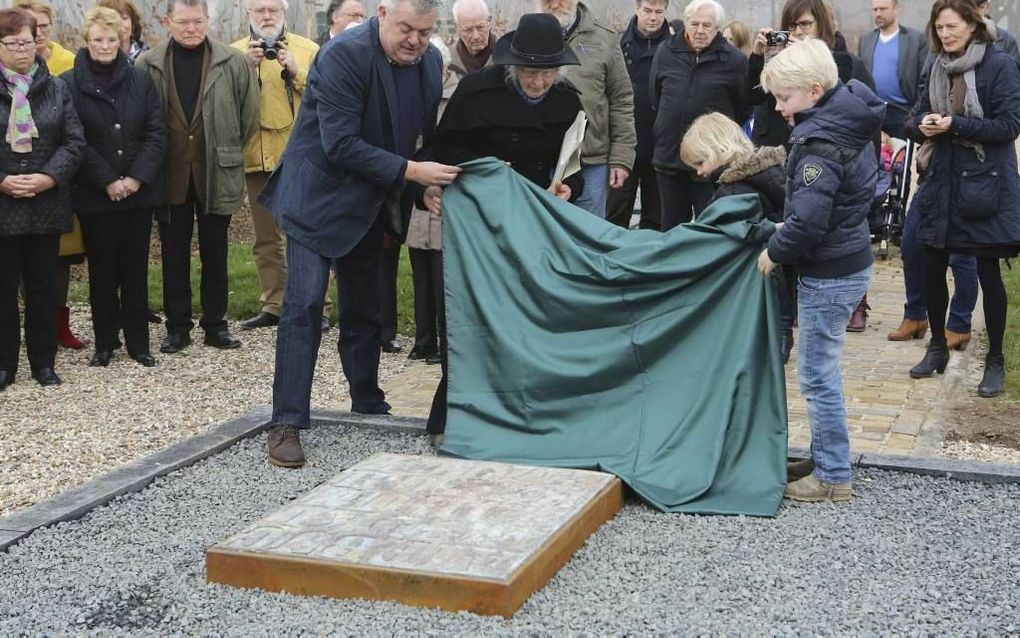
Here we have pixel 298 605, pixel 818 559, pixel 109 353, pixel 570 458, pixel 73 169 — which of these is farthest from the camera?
pixel 109 353

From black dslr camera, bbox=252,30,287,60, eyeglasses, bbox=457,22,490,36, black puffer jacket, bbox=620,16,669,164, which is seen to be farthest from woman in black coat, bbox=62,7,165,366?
black puffer jacket, bbox=620,16,669,164

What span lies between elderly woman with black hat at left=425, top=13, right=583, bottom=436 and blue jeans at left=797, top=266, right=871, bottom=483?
1557 millimetres

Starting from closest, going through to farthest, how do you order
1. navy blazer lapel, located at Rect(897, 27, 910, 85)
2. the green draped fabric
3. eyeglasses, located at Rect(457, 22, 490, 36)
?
1. the green draped fabric
2. eyeglasses, located at Rect(457, 22, 490, 36)
3. navy blazer lapel, located at Rect(897, 27, 910, 85)

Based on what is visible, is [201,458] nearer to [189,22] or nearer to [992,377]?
[189,22]

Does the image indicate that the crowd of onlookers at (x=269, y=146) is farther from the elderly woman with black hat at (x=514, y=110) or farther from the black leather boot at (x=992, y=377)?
the elderly woman with black hat at (x=514, y=110)

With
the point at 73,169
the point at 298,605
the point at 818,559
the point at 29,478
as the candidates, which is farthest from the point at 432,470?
the point at 73,169

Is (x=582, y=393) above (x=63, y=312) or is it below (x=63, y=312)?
above

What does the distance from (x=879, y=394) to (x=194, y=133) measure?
4.68m

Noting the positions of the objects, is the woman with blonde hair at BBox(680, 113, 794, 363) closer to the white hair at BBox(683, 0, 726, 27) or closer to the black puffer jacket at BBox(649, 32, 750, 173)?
the black puffer jacket at BBox(649, 32, 750, 173)

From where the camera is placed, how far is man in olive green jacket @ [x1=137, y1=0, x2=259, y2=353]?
9125 millimetres

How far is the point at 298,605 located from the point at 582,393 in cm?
205

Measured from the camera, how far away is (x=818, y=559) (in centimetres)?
500

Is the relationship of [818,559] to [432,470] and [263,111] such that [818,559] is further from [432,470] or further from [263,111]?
[263,111]

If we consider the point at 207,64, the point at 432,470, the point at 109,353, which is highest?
the point at 207,64
